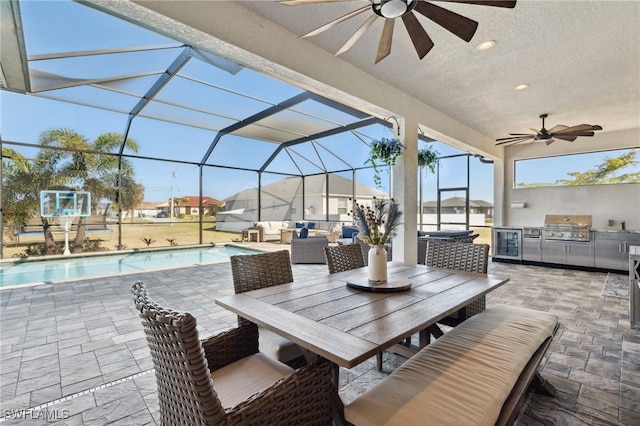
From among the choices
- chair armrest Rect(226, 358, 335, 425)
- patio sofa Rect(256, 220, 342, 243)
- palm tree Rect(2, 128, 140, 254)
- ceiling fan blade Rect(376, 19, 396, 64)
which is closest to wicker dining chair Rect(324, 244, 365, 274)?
chair armrest Rect(226, 358, 335, 425)

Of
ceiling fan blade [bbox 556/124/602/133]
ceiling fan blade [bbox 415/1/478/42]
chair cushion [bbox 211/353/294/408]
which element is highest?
ceiling fan blade [bbox 556/124/602/133]

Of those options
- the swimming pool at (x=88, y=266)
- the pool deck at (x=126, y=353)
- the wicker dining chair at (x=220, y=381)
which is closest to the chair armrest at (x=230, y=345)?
the wicker dining chair at (x=220, y=381)

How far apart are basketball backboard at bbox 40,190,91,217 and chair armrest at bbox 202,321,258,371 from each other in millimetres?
8938

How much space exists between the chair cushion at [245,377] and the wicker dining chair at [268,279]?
0.19m

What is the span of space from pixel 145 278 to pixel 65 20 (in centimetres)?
394

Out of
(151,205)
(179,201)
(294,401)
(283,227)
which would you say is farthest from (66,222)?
(294,401)

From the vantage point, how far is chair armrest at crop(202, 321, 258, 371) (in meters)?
1.53

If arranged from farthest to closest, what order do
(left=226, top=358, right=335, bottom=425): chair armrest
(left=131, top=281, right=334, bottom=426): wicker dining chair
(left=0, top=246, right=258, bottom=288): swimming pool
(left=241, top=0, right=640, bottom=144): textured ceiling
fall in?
(left=0, top=246, right=258, bottom=288): swimming pool → (left=241, top=0, right=640, bottom=144): textured ceiling → (left=226, top=358, right=335, bottom=425): chair armrest → (left=131, top=281, right=334, bottom=426): wicker dining chair

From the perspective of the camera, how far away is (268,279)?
219 centimetres

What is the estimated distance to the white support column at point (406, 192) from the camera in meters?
4.14

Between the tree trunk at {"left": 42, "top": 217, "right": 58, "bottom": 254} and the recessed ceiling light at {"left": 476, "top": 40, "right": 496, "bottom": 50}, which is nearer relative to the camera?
the recessed ceiling light at {"left": 476, "top": 40, "right": 496, "bottom": 50}

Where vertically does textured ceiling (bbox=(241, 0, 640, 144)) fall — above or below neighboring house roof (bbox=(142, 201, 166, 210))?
above

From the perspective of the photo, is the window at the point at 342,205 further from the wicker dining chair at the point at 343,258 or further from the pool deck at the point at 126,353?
the wicker dining chair at the point at 343,258

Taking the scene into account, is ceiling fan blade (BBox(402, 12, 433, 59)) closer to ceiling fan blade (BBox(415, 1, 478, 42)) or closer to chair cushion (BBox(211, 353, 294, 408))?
ceiling fan blade (BBox(415, 1, 478, 42))
